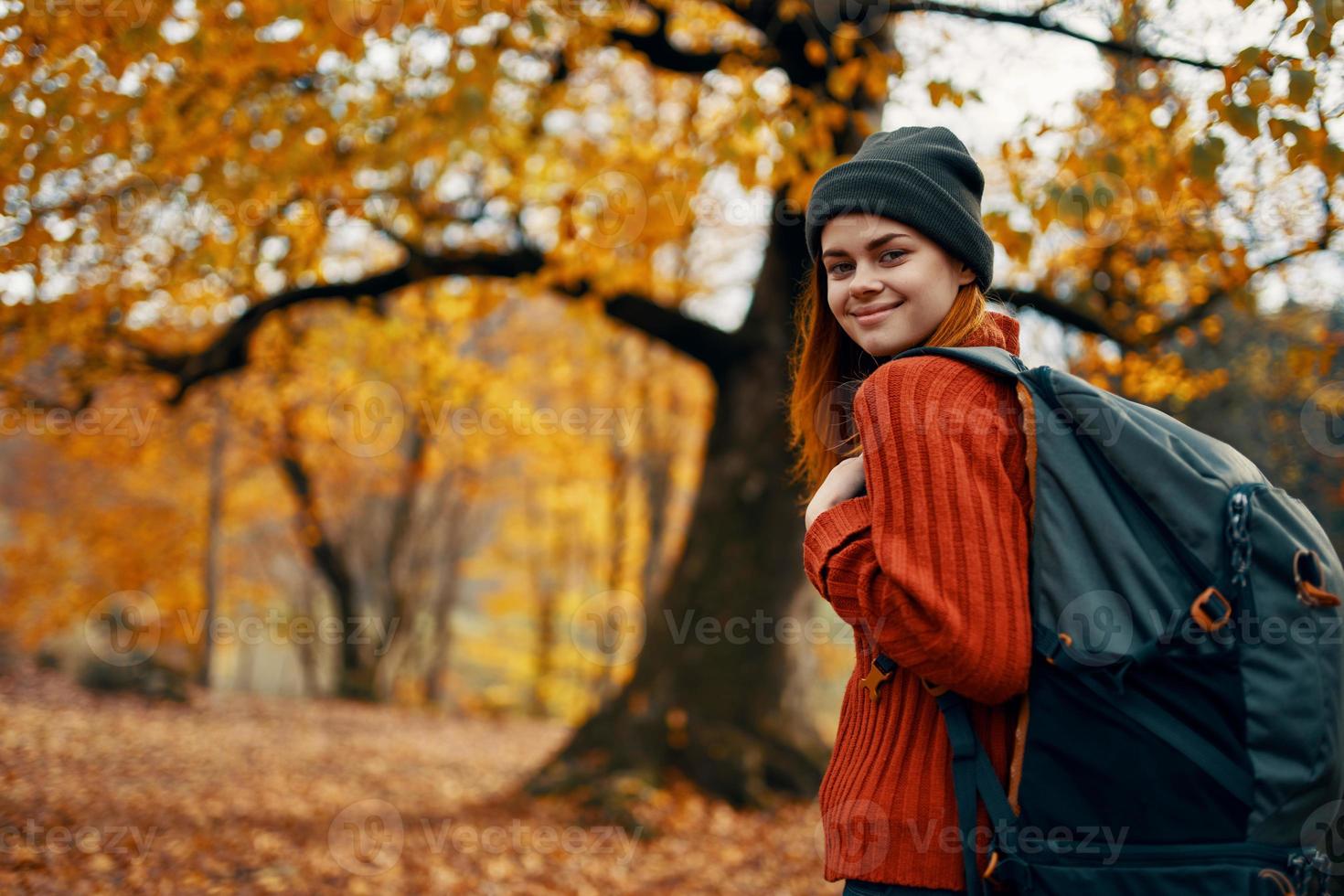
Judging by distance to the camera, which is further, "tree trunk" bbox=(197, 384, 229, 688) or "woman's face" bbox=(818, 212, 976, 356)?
"tree trunk" bbox=(197, 384, 229, 688)

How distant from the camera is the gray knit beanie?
1.73 metres

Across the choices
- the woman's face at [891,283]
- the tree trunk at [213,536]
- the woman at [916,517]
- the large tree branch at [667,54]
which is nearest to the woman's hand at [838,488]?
the woman at [916,517]

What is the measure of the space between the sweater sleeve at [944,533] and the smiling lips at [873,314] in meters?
0.23

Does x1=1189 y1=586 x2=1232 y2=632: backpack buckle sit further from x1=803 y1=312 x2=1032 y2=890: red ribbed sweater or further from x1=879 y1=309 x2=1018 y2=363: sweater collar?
x1=879 y1=309 x2=1018 y2=363: sweater collar

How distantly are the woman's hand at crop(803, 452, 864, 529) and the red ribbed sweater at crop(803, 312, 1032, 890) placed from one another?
4 cm

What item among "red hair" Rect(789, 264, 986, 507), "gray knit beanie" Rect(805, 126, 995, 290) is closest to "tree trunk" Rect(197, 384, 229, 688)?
"red hair" Rect(789, 264, 986, 507)

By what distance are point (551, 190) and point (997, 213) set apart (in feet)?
15.3

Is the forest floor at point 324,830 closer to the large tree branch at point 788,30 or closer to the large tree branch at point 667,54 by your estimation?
the large tree branch at point 788,30

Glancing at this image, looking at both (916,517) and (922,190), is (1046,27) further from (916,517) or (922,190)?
(916,517)

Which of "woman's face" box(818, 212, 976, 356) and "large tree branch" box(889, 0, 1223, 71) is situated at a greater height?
"large tree branch" box(889, 0, 1223, 71)

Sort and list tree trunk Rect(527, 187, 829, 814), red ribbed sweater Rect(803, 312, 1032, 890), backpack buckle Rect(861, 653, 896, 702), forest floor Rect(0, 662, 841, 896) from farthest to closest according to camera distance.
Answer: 1. tree trunk Rect(527, 187, 829, 814)
2. forest floor Rect(0, 662, 841, 896)
3. backpack buckle Rect(861, 653, 896, 702)
4. red ribbed sweater Rect(803, 312, 1032, 890)

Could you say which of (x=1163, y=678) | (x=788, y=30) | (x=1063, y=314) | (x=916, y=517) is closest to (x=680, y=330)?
(x=788, y=30)

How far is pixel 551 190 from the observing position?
821 centimetres

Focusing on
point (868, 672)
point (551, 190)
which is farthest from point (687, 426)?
point (868, 672)
